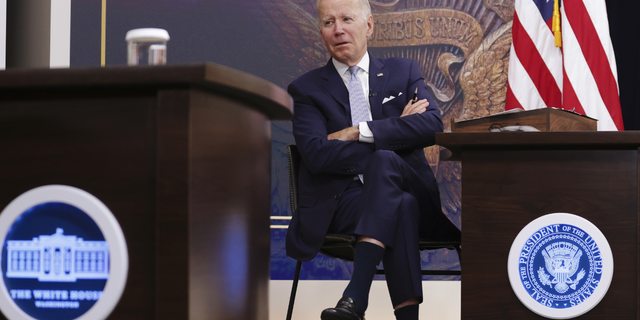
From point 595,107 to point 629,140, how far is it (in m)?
1.35

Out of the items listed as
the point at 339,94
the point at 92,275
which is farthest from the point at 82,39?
the point at 92,275

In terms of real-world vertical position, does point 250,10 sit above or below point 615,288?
above

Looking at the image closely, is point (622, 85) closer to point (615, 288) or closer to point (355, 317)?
point (615, 288)

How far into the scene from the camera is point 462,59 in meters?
2.89

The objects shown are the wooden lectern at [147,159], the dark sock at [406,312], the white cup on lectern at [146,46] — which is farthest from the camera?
the dark sock at [406,312]

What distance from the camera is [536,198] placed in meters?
1.30

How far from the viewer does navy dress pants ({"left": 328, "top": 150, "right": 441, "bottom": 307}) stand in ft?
5.16

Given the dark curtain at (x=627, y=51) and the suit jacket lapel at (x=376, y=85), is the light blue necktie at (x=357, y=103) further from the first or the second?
the dark curtain at (x=627, y=51)

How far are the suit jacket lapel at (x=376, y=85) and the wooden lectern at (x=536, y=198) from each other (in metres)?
0.78

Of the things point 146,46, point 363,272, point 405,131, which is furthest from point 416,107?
point 146,46

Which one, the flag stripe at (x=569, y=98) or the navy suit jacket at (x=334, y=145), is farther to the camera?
the flag stripe at (x=569, y=98)

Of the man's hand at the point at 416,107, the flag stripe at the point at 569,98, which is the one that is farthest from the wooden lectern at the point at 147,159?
the flag stripe at the point at 569,98

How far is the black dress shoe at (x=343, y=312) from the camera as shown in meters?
1.42

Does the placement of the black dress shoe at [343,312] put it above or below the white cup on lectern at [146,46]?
below
